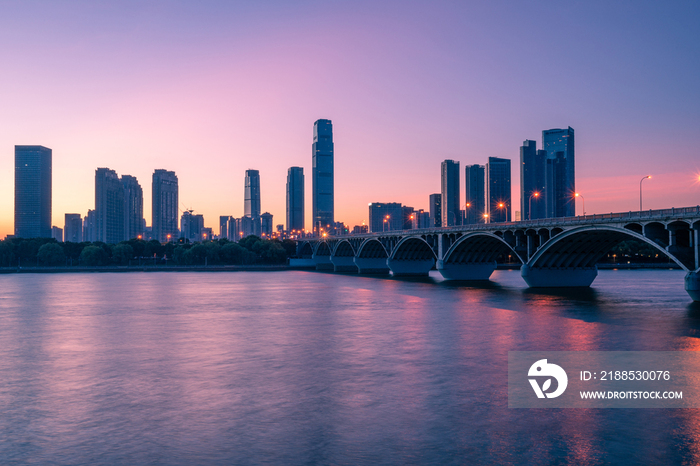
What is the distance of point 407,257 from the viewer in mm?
127125

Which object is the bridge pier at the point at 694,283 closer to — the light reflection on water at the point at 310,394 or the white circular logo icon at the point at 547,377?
the light reflection on water at the point at 310,394

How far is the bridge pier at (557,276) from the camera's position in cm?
7638

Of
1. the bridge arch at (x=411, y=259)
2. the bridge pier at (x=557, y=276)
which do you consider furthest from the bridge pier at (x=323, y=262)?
the bridge pier at (x=557, y=276)

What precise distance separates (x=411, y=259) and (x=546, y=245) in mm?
58456

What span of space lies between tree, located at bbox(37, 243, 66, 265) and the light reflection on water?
146 metres

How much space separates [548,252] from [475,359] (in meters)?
52.6

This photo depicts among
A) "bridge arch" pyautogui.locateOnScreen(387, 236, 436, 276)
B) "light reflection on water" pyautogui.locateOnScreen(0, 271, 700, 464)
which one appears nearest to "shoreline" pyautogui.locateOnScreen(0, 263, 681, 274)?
"bridge arch" pyautogui.locateOnScreen(387, 236, 436, 276)

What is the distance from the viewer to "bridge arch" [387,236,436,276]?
409 feet

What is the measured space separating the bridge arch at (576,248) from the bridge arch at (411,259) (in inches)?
1899

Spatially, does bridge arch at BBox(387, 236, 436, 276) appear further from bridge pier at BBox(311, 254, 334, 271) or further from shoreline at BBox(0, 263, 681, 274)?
shoreline at BBox(0, 263, 681, 274)

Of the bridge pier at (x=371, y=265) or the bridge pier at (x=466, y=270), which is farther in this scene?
the bridge pier at (x=371, y=265)

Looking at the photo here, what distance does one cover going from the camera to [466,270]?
10294 centimetres

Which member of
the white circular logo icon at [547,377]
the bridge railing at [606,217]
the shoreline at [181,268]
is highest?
the bridge railing at [606,217]

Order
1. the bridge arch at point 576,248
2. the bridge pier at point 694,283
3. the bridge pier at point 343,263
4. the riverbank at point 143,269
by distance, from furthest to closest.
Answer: the bridge pier at point 343,263 < the riverbank at point 143,269 < the bridge arch at point 576,248 < the bridge pier at point 694,283
